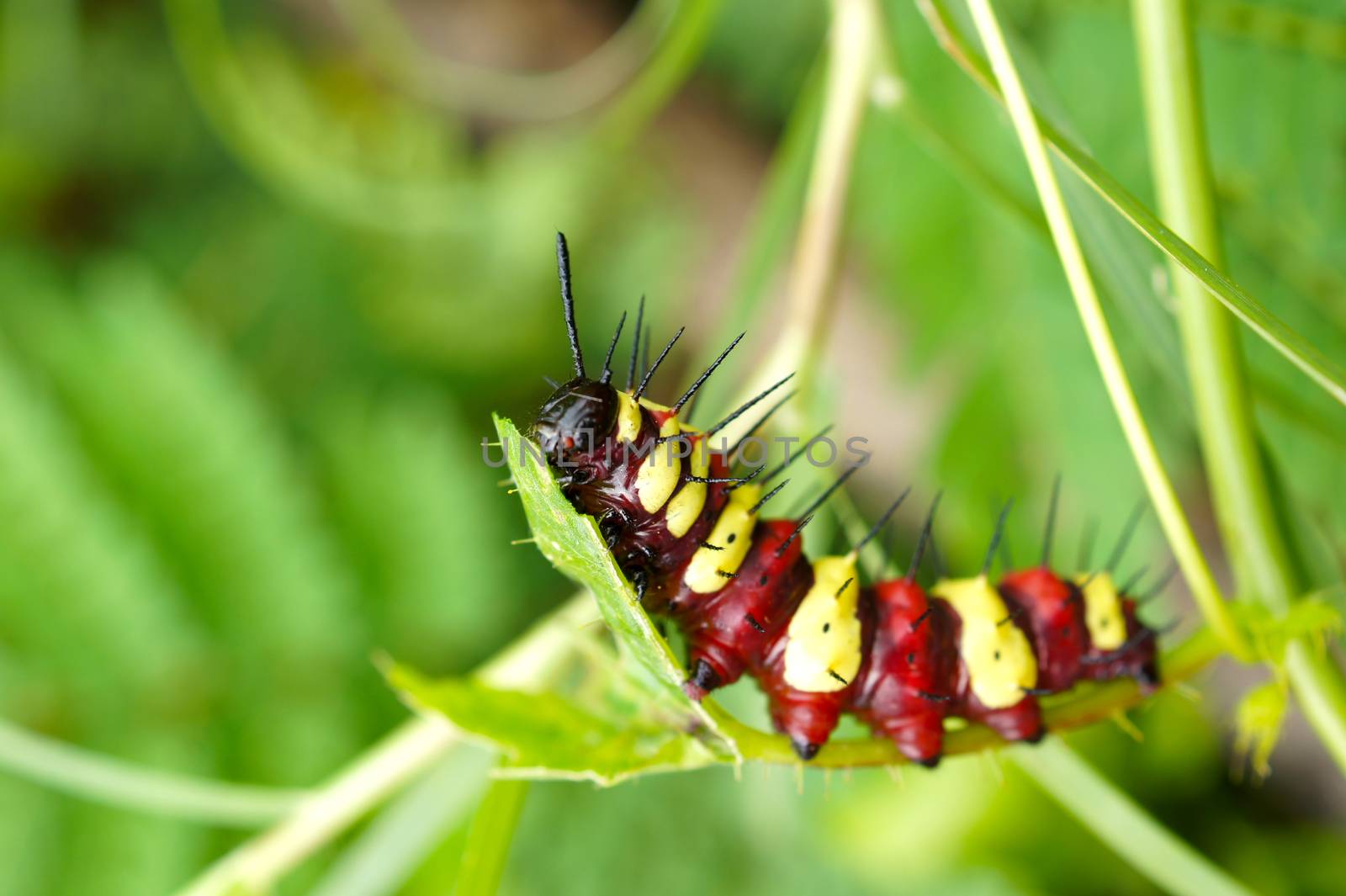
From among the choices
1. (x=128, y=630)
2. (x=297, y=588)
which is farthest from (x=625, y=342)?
(x=128, y=630)

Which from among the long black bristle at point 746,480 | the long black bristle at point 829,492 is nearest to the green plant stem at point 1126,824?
the long black bristle at point 829,492

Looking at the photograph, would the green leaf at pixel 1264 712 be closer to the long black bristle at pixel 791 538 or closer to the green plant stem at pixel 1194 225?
the green plant stem at pixel 1194 225

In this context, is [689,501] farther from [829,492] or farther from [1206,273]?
[1206,273]

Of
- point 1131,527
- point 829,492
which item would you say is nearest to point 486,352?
point 1131,527

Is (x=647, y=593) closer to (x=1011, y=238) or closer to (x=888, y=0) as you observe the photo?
(x=888, y=0)

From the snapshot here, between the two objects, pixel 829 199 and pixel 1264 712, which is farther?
pixel 829 199

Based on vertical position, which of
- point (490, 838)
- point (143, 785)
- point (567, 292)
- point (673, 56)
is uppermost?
point (673, 56)
